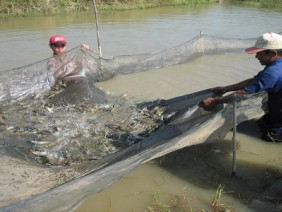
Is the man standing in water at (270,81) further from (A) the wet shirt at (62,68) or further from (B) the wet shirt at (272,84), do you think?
(A) the wet shirt at (62,68)

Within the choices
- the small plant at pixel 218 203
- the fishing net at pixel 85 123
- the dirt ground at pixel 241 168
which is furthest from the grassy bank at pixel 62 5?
the small plant at pixel 218 203

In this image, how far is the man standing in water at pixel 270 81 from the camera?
3236 mm

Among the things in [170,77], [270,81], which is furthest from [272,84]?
[170,77]

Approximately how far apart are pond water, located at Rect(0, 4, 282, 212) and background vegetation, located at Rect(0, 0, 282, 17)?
1.36 metres

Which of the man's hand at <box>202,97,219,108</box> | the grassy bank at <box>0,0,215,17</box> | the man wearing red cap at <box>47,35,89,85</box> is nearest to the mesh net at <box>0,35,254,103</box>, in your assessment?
the man wearing red cap at <box>47,35,89,85</box>

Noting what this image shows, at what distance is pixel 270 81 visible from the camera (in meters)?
3.23

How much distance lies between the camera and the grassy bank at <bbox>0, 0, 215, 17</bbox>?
55.9ft

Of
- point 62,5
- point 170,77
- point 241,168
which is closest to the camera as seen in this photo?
point 241,168

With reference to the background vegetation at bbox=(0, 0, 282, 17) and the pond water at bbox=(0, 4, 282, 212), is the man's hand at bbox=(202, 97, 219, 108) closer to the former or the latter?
the pond water at bbox=(0, 4, 282, 212)

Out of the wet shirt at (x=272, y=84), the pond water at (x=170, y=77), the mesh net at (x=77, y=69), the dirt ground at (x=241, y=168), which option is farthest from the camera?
the mesh net at (x=77, y=69)

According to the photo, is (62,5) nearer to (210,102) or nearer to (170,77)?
(170,77)

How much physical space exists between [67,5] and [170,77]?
14281mm

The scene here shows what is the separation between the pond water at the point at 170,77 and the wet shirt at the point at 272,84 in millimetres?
585

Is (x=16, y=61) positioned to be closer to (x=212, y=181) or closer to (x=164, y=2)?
(x=212, y=181)
